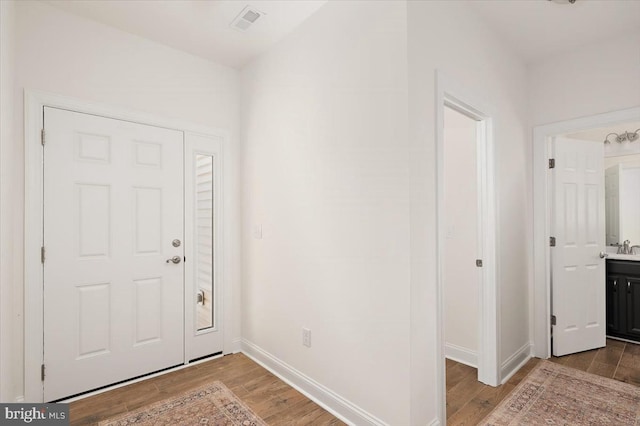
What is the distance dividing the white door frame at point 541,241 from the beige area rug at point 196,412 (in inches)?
105

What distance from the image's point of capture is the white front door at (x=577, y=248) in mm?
3064

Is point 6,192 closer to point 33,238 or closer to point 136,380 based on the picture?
point 33,238

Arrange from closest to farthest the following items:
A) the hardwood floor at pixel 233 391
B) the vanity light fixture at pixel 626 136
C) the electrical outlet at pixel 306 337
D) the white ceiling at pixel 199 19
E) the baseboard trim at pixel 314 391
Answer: the baseboard trim at pixel 314 391 → the hardwood floor at pixel 233 391 → the white ceiling at pixel 199 19 → the electrical outlet at pixel 306 337 → the vanity light fixture at pixel 626 136

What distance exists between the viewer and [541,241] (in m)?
3.04

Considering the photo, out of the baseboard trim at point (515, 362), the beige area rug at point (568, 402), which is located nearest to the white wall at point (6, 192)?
the beige area rug at point (568, 402)

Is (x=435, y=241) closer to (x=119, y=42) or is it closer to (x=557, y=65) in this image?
(x=557, y=65)

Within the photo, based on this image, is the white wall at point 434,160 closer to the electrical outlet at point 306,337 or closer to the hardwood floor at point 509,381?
the hardwood floor at point 509,381

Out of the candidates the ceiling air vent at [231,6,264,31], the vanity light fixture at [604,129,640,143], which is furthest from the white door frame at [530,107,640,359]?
the ceiling air vent at [231,6,264,31]

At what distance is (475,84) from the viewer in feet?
7.64

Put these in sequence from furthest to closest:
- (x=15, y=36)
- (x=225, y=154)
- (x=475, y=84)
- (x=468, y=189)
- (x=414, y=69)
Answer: (x=225, y=154) → (x=468, y=189) → (x=475, y=84) → (x=15, y=36) → (x=414, y=69)

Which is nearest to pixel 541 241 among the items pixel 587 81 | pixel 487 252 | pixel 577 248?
pixel 577 248

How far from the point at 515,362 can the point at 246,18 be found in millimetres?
3619

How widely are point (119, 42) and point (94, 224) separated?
4.87ft

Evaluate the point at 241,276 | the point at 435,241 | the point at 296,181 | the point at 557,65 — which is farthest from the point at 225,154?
the point at 557,65
